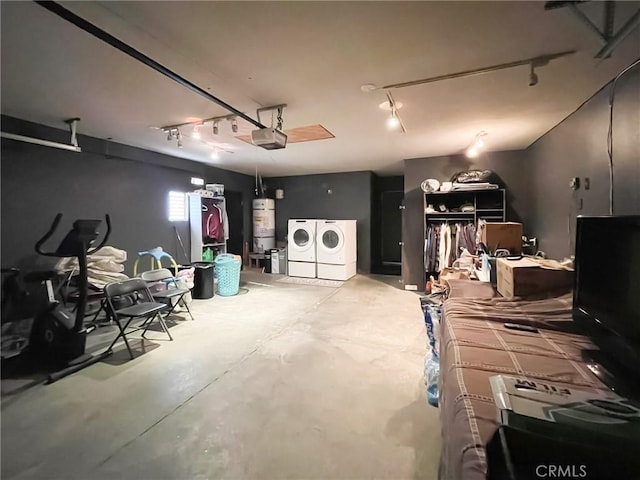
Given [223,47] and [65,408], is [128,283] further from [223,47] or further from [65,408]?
[223,47]

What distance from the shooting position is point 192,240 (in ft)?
15.5

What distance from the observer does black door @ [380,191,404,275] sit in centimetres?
720

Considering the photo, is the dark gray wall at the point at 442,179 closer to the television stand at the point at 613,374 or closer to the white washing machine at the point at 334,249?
the white washing machine at the point at 334,249

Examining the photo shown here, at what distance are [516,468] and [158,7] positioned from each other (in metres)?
2.06

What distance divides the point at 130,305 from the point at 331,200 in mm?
4795

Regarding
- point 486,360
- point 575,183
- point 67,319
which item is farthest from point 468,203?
point 67,319

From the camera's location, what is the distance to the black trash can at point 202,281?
439 centimetres

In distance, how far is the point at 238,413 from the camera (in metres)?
1.86

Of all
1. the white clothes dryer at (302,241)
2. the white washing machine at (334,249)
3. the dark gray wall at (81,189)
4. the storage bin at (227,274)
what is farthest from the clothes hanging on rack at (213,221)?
the dark gray wall at (81,189)

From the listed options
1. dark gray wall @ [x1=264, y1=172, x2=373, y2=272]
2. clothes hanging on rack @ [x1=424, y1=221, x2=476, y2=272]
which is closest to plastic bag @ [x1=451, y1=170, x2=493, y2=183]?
clothes hanging on rack @ [x1=424, y1=221, x2=476, y2=272]

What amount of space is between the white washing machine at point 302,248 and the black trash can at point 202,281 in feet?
6.64

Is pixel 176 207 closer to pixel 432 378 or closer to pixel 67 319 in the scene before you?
pixel 67 319

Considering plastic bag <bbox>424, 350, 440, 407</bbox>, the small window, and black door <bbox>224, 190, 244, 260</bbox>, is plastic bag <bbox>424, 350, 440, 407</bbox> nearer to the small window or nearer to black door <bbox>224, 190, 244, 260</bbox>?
the small window

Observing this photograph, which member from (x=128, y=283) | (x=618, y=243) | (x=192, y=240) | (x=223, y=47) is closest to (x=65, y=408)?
(x=128, y=283)
